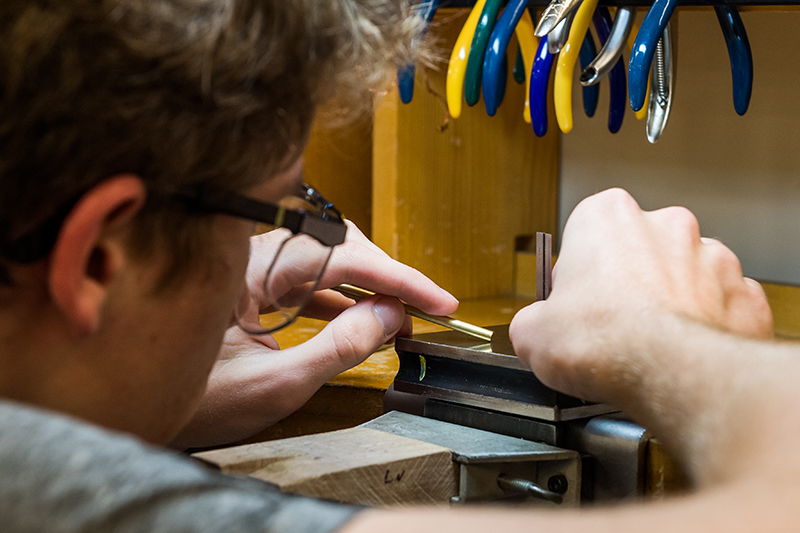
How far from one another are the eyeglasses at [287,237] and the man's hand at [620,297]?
0.19m

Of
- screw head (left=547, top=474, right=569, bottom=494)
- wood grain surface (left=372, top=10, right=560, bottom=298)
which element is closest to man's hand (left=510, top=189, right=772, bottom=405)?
screw head (left=547, top=474, right=569, bottom=494)

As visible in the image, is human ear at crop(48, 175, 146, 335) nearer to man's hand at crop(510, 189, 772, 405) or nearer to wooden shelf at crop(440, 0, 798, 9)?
man's hand at crop(510, 189, 772, 405)

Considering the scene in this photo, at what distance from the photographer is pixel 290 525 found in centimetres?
32

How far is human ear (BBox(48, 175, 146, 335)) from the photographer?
42 cm

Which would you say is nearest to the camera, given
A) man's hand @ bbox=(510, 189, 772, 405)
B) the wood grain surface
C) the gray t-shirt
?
the gray t-shirt

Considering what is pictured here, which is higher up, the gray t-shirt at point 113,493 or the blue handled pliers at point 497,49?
the blue handled pliers at point 497,49

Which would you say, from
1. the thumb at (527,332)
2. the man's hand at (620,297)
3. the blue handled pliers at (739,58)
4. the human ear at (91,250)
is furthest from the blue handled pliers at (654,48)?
the human ear at (91,250)

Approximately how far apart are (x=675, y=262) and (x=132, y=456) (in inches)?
17.5

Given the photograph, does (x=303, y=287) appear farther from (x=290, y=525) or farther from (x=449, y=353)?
(x=290, y=525)

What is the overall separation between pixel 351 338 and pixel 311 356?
0.05m

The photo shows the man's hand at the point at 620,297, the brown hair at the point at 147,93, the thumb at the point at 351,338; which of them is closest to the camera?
the brown hair at the point at 147,93

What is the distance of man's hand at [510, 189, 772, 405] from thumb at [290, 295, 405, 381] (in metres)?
0.25

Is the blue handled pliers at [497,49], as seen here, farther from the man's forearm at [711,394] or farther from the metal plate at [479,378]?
the man's forearm at [711,394]

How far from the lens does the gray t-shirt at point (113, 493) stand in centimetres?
31
